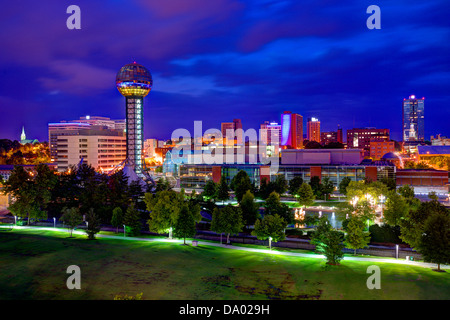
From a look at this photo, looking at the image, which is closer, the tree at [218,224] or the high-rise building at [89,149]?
the tree at [218,224]

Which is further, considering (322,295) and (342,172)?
(342,172)

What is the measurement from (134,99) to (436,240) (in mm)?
114917

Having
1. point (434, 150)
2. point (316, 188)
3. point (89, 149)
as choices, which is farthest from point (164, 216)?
point (434, 150)

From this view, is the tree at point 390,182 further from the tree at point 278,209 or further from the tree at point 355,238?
the tree at point 355,238

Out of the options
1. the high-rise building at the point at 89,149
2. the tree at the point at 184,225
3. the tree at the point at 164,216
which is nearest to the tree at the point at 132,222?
the tree at the point at 164,216

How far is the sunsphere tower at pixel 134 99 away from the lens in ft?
415

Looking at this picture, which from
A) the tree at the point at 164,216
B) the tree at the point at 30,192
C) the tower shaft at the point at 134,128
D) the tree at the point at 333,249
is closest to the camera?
the tree at the point at 333,249

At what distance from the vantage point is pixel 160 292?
86.0 feet

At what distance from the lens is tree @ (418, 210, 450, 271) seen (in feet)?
108

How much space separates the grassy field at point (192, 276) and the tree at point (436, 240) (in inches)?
62.4

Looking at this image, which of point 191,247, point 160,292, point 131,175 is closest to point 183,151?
point 131,175
